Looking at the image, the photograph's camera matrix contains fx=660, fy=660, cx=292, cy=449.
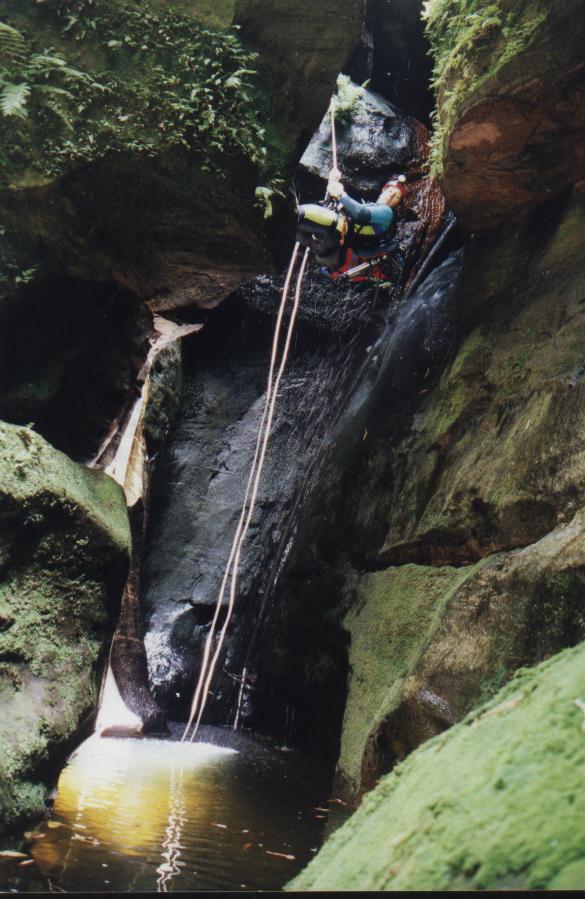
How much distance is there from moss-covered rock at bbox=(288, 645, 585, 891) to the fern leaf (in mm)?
5590

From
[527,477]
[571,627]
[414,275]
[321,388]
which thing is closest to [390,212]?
[414,275]

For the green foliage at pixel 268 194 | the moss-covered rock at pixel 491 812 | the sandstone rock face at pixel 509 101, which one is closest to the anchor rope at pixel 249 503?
the green foliage at pixel 268 194

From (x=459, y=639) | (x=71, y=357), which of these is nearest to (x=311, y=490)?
(x=71, y=357)

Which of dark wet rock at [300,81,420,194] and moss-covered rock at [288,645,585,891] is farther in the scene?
dark wet rock at [300,81,420,194]

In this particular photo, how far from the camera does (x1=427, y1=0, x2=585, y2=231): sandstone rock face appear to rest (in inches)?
207

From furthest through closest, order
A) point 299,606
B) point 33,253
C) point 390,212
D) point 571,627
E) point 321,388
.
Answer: point 321,388
point 299,606
point 390,212
point 33,253
point 571,627

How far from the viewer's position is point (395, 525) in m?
7.00

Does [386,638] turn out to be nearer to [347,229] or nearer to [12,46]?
[347,229]

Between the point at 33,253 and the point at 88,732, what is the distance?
4209mm

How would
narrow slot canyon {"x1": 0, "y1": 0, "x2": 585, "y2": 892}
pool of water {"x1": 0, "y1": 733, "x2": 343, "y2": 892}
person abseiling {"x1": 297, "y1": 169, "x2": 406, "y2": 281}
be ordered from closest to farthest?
1. narrow slot canyon {"x1": 0, "y1": 0, "x2": 585, "y2": 892}
2. pool of water {"x1": 0, "y1": 733, "x2": 343, "y2": 892}
3. person abseiling {"x1": 297, "y1": 169, "x2": 406, "y2": 281}

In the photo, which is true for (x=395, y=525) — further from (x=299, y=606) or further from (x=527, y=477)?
(x=299, y=606)

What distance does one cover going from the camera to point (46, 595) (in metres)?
5.04

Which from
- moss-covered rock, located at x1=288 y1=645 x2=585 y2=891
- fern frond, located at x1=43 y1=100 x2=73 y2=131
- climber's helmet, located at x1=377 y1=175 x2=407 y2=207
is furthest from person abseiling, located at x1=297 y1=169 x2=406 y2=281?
moss-covered rock, located at x1=288 y1=645 x2=585 y2=891

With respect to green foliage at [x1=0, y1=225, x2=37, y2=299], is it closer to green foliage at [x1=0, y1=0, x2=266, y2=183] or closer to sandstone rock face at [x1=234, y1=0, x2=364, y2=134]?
green foliage at [x1=0, y1=0, x2=266, y2=183]
